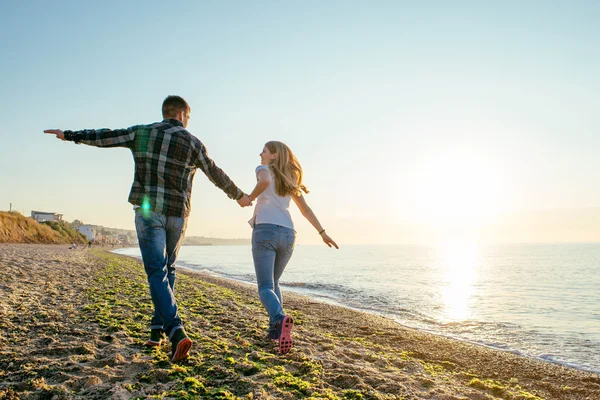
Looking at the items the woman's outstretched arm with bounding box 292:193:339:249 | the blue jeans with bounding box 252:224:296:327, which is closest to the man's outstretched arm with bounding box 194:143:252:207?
the blue jeans with bounding box 252:224:296:327

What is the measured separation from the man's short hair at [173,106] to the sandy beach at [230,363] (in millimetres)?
2415

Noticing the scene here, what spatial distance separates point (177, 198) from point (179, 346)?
1399mm

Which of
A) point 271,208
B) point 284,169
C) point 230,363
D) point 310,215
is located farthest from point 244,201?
point 230,363

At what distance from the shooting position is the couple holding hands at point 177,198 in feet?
12.4

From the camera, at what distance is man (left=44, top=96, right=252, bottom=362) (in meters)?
3.76

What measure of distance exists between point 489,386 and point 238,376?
2705mm

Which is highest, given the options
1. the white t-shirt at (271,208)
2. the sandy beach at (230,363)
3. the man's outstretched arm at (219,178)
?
the man's outstretched arm at (219,178)

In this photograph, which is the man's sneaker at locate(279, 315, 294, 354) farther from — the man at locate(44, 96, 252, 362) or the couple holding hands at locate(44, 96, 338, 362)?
the man at locate(44, 96, 252, 362)

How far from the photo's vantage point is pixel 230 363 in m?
3.83

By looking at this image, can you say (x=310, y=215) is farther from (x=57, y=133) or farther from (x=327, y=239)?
(x=57, y=133)

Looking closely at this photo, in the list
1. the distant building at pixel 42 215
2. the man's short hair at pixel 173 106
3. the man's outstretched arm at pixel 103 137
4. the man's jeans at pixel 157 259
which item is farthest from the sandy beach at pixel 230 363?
the distant building at pixel 42 215

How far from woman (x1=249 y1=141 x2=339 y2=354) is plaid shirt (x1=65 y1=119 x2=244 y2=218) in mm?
862

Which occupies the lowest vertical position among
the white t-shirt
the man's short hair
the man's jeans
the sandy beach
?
the sandy beach

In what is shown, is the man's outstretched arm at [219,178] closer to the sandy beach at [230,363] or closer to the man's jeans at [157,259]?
the man's jeans at [157,259]
